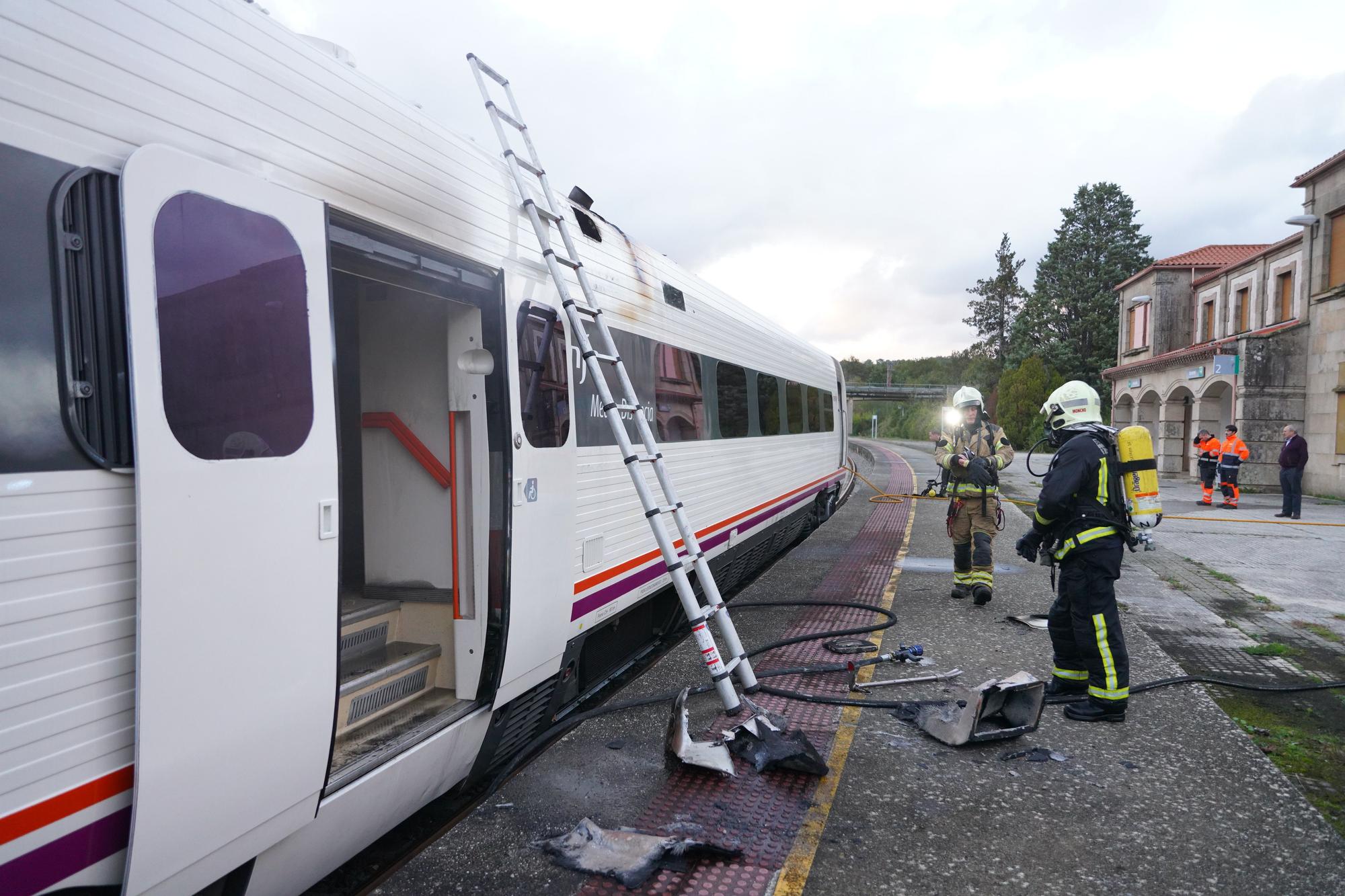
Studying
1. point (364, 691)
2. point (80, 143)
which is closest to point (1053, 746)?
point (364, 691)

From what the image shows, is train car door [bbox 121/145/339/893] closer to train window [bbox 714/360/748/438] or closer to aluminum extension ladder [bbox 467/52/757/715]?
aluminum extension ladder [bbox 467/52/757/715]

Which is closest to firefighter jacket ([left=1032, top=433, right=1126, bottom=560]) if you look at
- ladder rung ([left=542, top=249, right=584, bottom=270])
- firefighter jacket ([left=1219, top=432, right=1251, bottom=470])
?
ladder rung ([left=542, top=249, right=584, bottom=270])

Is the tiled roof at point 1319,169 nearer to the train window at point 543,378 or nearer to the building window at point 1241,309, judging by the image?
the building window at point 1241,309

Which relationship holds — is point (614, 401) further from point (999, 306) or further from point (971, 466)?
point (999, 306)

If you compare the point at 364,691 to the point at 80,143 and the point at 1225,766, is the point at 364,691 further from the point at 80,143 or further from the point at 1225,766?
the point at 1225,766

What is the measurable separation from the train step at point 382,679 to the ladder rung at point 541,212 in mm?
2058

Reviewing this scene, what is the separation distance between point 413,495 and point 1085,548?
361 cm

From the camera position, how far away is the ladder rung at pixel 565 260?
362cm

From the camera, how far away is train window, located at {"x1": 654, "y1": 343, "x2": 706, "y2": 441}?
207 inches

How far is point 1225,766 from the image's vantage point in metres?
3.62

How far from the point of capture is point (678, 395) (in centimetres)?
556

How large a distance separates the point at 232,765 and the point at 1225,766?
13.3ft

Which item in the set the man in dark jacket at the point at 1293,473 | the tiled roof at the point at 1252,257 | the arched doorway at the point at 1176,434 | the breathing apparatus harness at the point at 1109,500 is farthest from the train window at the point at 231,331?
the arched doorway at the point at 1176,434

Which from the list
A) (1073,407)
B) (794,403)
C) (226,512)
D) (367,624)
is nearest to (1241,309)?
(794,403)
